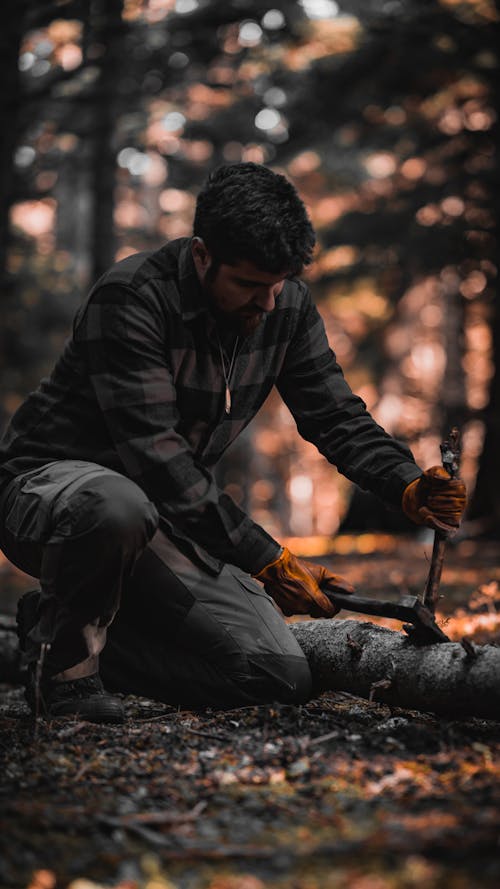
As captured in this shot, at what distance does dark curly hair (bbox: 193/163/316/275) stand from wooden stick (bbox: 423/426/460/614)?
3.04 ft

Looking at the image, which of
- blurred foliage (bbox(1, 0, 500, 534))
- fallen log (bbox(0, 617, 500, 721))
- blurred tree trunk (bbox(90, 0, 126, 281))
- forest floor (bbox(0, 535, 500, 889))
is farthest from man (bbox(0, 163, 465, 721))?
blurred tree trunk (bbox(90, 0, 126, 281))

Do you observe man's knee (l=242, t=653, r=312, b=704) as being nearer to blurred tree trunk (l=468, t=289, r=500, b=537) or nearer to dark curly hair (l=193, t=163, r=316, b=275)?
dark curly hair (l=193, t=163, r=316, b=275)

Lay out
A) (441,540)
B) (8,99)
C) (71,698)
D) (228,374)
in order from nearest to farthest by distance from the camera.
A: (71,698) < (441,540) < (228,374) < (8,99)

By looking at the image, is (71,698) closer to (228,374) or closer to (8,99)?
(228,374)

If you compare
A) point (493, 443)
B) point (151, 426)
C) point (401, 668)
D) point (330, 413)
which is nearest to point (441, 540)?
point (401, 668)

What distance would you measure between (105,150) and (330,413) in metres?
10.0

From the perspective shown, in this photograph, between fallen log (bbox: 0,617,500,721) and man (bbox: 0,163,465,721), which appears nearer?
fallen log (bbox: 0,617,500,721)

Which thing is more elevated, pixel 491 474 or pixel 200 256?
pixel 200 256

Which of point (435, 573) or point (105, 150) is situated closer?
point (435, 573)

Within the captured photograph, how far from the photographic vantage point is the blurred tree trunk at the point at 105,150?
11578 mm

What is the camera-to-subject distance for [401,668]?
346 cm

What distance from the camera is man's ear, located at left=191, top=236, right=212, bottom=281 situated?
3.59m

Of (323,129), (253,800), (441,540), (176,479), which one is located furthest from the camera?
(323,129)

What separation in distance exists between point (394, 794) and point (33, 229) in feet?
89.8
